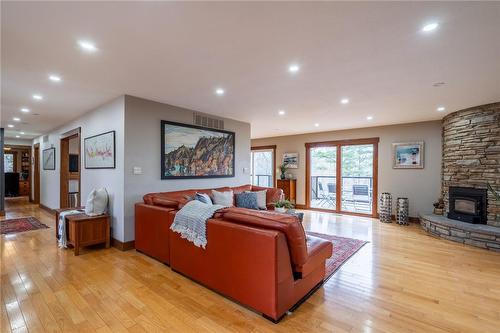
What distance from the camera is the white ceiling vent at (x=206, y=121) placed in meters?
4.84

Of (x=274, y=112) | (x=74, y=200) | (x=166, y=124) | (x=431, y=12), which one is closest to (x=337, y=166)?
(x=274, y=112)

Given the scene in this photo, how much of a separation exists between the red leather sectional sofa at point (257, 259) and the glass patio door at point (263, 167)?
616 centimetres

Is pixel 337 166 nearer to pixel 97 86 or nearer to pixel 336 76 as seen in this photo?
pixel 336 76

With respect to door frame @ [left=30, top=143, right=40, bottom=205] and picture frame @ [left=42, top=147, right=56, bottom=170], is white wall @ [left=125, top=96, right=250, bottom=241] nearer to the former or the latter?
picture frame @ [left=42, top=147, right=56, bottom=170]

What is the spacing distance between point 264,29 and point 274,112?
297cm

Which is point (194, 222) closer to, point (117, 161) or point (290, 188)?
point (117, 161)

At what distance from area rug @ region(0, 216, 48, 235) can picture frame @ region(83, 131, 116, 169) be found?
1988 millimetres

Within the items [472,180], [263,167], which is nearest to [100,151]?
[263,167]

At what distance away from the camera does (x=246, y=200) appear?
197 inches

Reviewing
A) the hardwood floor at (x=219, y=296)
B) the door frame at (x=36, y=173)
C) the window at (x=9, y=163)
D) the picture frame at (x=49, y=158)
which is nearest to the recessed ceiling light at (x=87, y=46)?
the hardwood floor at (x=219, y=296)

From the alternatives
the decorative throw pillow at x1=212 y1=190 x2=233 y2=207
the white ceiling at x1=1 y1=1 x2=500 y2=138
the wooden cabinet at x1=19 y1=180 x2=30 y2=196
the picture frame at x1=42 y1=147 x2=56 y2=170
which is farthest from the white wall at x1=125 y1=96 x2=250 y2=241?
the wooden cabinet at x1=19 y1=180 x2=30 y2=196

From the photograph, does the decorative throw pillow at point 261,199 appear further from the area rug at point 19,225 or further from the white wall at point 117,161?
the area rug at point 19,225

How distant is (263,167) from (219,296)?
272 inches

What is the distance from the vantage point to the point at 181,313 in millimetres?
2156
